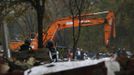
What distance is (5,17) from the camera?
1912 centimetres

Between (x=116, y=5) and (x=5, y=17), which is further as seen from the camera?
(x=116, y=5)

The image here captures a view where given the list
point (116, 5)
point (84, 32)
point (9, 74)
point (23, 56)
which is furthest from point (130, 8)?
point (9, 74)

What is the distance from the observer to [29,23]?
3569cm

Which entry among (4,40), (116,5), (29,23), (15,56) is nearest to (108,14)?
(29,23)

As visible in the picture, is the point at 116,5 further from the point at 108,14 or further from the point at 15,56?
the point at 15,56

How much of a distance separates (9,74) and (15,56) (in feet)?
23.3

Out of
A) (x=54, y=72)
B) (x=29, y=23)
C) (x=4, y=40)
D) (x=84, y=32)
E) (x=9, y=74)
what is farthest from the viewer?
(x=84, y=32)

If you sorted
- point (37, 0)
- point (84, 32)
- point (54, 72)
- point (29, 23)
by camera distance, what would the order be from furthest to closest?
point (84, 32) → point (29, 23) → point (37, 0) → point (54, 72)

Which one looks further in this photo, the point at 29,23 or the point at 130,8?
the point at 130,8

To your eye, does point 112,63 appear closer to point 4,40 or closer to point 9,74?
point 9,74

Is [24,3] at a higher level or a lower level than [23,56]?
higher

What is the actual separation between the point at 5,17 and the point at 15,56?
4.73 ft

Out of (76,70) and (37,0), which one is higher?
(37,0)

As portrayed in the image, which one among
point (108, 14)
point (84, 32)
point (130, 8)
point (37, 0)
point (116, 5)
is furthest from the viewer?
point (84, 32)
